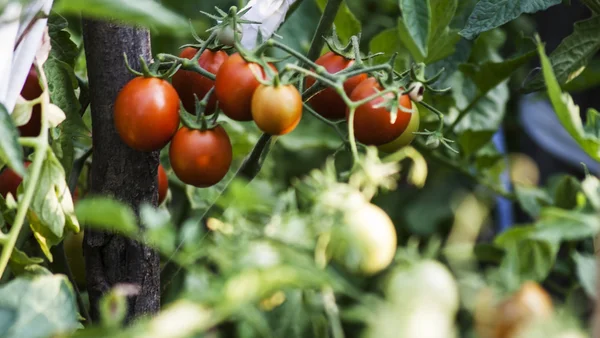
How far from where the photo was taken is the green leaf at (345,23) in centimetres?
82

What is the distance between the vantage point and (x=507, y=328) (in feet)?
1.03

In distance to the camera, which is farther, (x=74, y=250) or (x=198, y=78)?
(x=74, y=250)

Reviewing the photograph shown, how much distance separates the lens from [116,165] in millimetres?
617

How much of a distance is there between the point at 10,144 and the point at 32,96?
173 mm

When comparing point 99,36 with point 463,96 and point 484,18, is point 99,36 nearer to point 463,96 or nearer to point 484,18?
point 484,18

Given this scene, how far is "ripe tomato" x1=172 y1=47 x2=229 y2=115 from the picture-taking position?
61 centimetres

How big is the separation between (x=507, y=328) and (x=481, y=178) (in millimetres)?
710

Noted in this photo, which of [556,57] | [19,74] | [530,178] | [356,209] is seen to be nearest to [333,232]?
[356,209]

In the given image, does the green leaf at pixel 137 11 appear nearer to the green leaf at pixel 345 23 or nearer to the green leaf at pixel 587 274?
the green leaf at pixel 587 274

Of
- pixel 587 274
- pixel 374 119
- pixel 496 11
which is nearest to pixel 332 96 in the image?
pixel 374 119

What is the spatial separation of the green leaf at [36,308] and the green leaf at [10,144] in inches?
2.6

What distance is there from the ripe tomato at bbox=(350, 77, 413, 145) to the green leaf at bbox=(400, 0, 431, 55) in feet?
0.20

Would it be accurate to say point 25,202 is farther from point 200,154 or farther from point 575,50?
point 575,50

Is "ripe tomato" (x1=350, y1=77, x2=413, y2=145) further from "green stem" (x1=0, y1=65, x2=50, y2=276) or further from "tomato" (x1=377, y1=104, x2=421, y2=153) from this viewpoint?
"green stem" (x1=0, y1=65, x2=50, y2=276)
